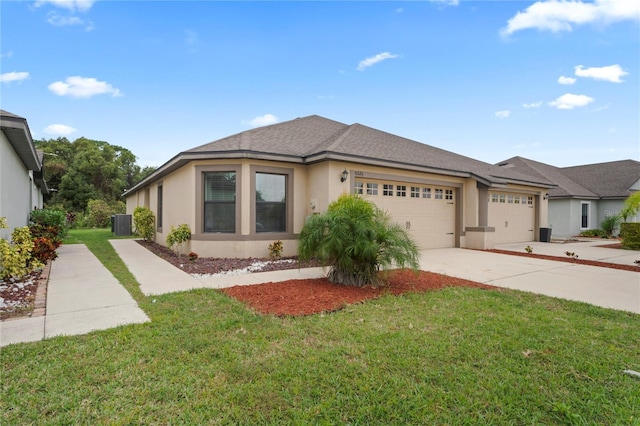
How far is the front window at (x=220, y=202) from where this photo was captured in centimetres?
933

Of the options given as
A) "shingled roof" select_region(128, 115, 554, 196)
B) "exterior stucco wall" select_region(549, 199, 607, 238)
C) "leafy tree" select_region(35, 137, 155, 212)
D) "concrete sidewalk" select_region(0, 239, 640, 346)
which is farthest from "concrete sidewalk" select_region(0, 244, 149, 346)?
"leafy tree" select_region(35, 137, 155, 212)

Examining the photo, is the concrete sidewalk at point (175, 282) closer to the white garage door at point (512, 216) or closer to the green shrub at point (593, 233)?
the white garage door at point (512, 216)

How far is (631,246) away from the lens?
1284 cm

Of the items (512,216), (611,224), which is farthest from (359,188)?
(611,224)

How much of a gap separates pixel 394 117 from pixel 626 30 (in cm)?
952

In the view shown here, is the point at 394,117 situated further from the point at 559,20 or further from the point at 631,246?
the point at 631,246

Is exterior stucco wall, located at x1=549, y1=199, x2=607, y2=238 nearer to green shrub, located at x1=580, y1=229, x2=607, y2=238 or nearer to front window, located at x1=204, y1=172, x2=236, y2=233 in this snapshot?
green shrub, located at x1=580, y1=229, x2=607, y2=238

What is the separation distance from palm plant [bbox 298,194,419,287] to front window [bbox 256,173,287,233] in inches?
148

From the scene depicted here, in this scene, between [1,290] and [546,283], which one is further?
[546,283]

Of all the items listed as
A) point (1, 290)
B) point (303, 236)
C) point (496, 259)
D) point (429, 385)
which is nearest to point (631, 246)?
point (496, 259)

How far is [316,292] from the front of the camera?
5.54 m

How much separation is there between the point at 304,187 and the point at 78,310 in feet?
22.2

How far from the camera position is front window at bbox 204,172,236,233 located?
30.6 ft

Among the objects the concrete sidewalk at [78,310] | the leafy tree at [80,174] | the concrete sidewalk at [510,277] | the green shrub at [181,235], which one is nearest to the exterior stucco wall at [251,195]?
the green shrub at [181,235]
